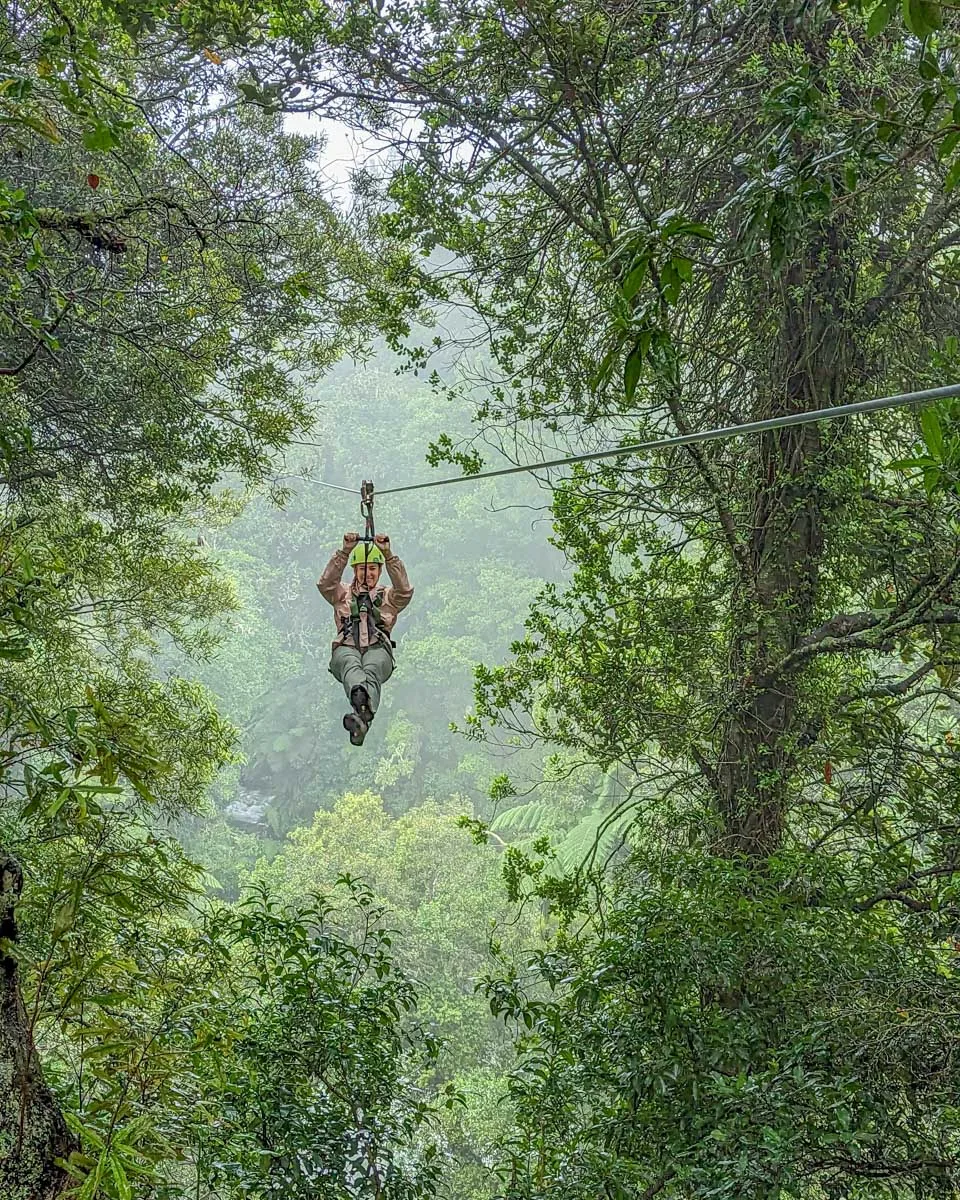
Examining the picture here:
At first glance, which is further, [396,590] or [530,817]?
[530,817]

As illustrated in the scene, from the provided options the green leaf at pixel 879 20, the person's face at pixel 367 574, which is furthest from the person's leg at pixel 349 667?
the green leaf at pixel 879 20

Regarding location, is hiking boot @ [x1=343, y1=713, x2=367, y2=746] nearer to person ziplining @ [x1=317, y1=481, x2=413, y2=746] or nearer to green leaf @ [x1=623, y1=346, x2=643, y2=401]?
person ziplining @ [x1=317, y1=481, x2=413, y2=746]

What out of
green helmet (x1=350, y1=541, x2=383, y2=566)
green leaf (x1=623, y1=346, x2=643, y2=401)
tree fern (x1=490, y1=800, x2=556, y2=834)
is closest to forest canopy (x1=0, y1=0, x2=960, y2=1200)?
green leaf (x1=623, y1=346, x2=643, y2=401)

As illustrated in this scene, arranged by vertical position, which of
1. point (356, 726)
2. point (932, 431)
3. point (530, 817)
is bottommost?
point (932, 431)

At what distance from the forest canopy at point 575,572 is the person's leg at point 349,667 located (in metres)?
0.04

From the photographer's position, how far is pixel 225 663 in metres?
19.1

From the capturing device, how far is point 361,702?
140 inches

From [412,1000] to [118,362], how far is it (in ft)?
10.0

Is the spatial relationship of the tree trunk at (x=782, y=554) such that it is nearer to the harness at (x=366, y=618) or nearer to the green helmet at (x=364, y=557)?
the harness at (x=366, y=618)

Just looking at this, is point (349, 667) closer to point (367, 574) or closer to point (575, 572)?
point (367, 574)

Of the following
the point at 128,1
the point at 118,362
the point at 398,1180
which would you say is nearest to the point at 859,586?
the point at 398,1180

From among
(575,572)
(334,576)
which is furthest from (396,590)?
(575,572)

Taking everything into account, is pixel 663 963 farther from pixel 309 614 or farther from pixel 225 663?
pixel 309 614

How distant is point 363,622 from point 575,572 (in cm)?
87
